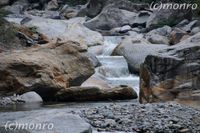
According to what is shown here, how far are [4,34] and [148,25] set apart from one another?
10.9 meters

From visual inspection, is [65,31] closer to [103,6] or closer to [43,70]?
[103,6]

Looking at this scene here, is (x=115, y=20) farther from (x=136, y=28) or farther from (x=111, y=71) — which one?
(x=111, y=71)

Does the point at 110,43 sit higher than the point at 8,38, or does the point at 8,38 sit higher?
the point at 8,38

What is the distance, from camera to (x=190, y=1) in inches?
1268

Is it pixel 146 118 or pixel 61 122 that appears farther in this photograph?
pixel 146 118

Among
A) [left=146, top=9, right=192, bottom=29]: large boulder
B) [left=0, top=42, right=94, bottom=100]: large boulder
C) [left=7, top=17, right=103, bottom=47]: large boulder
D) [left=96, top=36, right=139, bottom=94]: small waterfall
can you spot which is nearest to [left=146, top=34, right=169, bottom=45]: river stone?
[left=7, top=17, right=103, bottom=47]: large boulder

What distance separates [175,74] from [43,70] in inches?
188

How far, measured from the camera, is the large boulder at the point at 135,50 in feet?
74.3

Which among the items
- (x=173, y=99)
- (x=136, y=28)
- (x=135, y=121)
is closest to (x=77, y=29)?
(x=136, y=28)

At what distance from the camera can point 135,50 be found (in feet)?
77.4

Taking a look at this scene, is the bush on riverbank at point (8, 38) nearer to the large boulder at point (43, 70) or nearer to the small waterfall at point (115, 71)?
the small waterfall at point (115, 71)

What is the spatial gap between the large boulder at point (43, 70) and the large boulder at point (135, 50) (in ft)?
15.7

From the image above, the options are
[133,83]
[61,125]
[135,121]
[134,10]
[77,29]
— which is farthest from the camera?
[134,10]

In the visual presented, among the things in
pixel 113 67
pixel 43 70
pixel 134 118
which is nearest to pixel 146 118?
pixel 134 118
